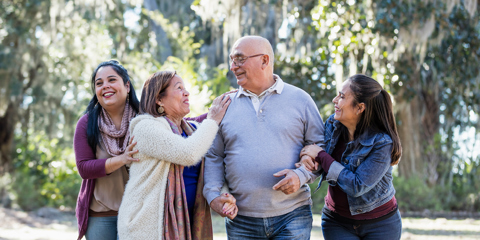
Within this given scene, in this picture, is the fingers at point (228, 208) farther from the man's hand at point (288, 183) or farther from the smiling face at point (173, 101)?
the smiling face at point (173, 101)

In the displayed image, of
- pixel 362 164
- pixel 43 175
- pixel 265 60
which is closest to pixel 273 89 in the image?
pixel 265 60

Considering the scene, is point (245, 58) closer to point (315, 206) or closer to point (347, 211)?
point (347, 211)

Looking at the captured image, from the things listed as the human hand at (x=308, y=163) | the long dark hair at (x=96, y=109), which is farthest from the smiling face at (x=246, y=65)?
the long dark hair at (x=96, y=109)

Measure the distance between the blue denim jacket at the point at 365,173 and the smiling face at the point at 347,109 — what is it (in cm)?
11

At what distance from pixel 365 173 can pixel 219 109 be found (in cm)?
102

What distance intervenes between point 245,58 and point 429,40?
6.38m

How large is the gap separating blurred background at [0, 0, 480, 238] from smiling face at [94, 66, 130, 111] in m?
4.77

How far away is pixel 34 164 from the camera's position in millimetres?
12867

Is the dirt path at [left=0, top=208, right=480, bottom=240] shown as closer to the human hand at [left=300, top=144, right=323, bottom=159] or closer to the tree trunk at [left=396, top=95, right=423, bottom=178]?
the tree trunk at [left=396, top=95, right=423, bottom=178]

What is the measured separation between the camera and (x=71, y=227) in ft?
30.0

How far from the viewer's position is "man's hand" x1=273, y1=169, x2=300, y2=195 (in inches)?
106

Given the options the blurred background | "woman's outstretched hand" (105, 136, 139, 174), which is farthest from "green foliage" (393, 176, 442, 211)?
"woman's outstretched hand" (105, 136, 139, 174)

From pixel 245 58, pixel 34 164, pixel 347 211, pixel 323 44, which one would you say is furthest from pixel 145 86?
pixel 34 164

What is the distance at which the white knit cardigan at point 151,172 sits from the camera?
2.63m
